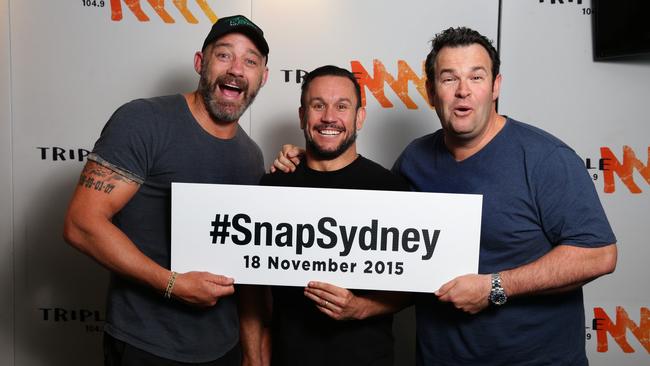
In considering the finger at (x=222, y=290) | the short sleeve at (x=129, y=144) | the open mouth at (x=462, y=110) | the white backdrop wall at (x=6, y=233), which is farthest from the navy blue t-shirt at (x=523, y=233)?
the white backdrop wall at (x=6, y=233)

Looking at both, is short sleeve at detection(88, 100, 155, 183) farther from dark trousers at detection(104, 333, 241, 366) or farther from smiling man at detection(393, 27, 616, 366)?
smiling man at detection(393, 27, 616, 366)

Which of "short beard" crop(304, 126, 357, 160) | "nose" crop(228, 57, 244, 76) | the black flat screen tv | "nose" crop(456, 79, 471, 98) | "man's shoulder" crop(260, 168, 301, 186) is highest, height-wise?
the black flat screen tv

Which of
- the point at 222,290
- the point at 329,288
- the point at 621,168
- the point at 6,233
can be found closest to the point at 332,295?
the point at 329,288

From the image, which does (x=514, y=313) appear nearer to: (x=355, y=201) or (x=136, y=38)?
(x=355, y=201)

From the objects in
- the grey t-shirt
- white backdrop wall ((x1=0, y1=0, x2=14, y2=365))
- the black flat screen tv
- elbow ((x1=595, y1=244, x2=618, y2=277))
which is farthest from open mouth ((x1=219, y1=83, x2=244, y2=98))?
the black flat screen tv

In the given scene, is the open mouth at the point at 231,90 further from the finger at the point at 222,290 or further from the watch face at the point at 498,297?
the watch face at the point at 498,297

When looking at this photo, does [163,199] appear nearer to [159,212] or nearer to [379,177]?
[159,212]

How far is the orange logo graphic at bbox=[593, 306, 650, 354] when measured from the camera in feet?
6.83

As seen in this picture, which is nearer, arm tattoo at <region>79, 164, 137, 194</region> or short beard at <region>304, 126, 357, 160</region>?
arm tattoo at <region>79, 164, 137, 194</region>

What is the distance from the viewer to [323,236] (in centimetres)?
123

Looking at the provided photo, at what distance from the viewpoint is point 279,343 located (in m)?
1.33

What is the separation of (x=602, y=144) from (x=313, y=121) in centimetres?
136

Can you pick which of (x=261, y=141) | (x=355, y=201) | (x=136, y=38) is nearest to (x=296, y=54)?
(x=261, y=141)

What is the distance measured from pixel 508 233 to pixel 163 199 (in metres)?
0.88
